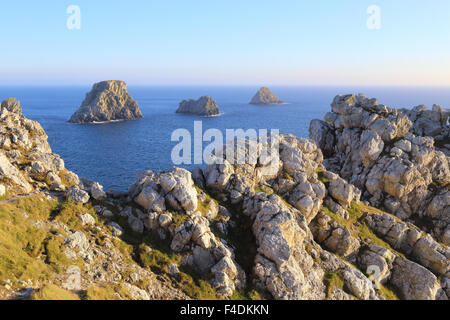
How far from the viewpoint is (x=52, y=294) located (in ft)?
55.6

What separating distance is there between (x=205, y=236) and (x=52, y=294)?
12489 mm

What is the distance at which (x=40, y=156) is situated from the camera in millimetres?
29203

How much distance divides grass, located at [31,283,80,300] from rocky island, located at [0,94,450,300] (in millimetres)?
102

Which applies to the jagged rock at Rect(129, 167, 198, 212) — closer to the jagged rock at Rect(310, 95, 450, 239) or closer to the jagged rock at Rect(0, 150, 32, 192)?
the jagged rock at Rect(0, 150, 32, 192)

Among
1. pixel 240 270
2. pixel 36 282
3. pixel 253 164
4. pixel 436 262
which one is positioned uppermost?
pixel 253 164

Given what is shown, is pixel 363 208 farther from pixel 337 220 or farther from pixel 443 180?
pixel 443 180

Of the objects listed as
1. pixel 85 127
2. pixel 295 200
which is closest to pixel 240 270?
pixel 295 200

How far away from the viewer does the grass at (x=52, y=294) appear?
53.8ft

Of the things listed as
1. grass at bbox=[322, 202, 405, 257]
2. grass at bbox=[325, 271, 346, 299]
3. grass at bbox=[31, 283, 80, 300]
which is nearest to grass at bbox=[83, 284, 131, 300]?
grass at bbox=[31, 283, 80, 300]

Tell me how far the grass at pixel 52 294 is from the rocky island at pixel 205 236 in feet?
0.33

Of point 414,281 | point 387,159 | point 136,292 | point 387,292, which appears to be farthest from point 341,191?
point 136,292

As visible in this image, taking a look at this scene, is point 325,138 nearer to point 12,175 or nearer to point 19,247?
point 12,175

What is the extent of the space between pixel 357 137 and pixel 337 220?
98.0ft

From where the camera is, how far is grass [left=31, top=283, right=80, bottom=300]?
16.4 metres
